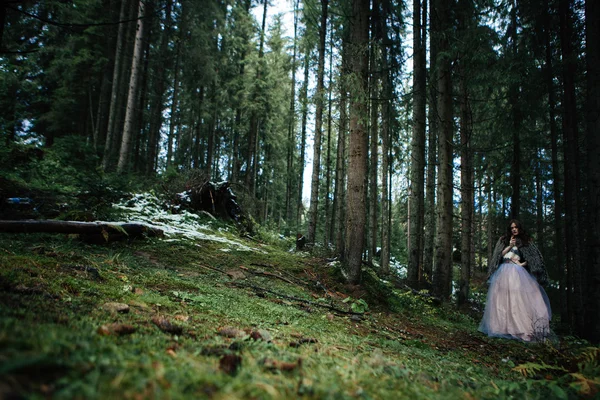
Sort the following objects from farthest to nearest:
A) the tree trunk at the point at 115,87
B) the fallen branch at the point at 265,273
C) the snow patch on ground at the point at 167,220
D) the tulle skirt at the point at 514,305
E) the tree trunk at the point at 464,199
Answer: the tree trunk at the point at 115,87
the tree trunk at the point at 464,199
the snow patch on ground at the point at 167,220
the fallen branch at the point at 265,273
the tulle skirt at the point at 514,305

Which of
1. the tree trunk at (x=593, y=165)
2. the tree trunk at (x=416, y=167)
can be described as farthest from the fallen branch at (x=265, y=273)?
the tree trunk at (x=416, y=167)

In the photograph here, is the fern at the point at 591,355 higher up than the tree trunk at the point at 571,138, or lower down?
lower down

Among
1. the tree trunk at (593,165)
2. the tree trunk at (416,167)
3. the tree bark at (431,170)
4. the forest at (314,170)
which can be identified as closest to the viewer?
the forest at (314,170)

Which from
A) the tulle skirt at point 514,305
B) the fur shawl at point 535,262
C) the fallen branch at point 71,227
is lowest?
the tulle skirt at point 514,305

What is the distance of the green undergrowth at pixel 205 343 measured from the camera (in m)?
1.03

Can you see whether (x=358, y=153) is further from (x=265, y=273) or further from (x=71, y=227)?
(x=71, y=227)

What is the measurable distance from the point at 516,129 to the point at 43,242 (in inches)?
564

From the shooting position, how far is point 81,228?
5230 mm

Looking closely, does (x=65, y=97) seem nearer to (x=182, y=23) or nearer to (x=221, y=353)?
(x=182, y=23)

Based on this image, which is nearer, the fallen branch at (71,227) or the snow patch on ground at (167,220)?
the fallen branch at (71,227)

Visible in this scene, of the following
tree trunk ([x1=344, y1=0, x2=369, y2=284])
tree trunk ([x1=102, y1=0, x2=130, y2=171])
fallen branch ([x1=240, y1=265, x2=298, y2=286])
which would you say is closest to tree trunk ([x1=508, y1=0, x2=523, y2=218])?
tree trunk ([x1=344, y1=0, x2=369, y2=284])

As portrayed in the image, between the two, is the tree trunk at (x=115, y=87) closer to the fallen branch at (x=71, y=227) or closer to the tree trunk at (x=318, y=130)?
the fallen branch at (x=71, y=227)

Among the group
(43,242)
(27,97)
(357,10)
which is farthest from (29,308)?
(27,97)

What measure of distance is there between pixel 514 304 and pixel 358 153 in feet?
14.7
